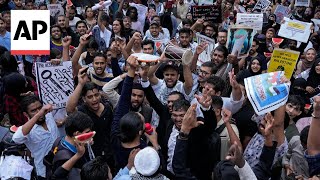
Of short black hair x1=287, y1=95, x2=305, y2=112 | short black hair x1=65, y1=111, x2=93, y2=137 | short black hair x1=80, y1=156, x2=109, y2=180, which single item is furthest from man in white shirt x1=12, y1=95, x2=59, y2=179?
short black hair x1=287, y1=95, x2=305, y2=112

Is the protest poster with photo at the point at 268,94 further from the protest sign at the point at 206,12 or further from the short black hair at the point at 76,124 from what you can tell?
the protest sign at the point at 206,12

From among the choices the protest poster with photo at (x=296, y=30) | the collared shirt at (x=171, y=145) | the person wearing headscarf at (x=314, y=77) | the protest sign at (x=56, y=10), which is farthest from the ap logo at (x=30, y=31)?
the protest sign at (x=56, y=10)

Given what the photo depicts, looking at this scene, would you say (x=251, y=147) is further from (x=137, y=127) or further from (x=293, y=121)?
(x=137, y=127)

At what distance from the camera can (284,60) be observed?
6332 mm

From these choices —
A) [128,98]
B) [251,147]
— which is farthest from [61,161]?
[251,147]

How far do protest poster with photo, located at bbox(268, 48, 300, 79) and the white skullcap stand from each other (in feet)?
12.4

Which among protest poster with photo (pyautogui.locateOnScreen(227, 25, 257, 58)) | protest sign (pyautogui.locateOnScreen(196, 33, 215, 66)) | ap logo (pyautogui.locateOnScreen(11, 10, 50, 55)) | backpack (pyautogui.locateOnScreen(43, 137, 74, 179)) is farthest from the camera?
protest poster with photo (pyautogui.locateOnScreen(227, 25, 257, 58))

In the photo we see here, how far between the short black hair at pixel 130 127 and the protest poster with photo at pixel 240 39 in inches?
136

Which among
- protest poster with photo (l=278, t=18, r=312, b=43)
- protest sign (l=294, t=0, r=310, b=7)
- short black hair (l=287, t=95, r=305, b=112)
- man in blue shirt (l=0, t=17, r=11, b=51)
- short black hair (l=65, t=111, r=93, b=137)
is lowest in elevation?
man in blue shirt (l=0, t=17, r=11, b=51)

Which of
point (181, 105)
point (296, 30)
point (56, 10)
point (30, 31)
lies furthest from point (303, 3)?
point (181, 105)

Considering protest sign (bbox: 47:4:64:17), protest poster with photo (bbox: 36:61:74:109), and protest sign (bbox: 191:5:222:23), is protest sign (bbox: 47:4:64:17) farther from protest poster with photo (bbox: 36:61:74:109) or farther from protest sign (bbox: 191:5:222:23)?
protest poster with photo (bbox: 36:61:74:109)

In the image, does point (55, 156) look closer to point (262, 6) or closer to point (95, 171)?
point (95, 171)

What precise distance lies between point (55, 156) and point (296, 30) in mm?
5656

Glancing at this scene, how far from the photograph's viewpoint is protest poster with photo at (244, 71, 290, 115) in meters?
3.58
